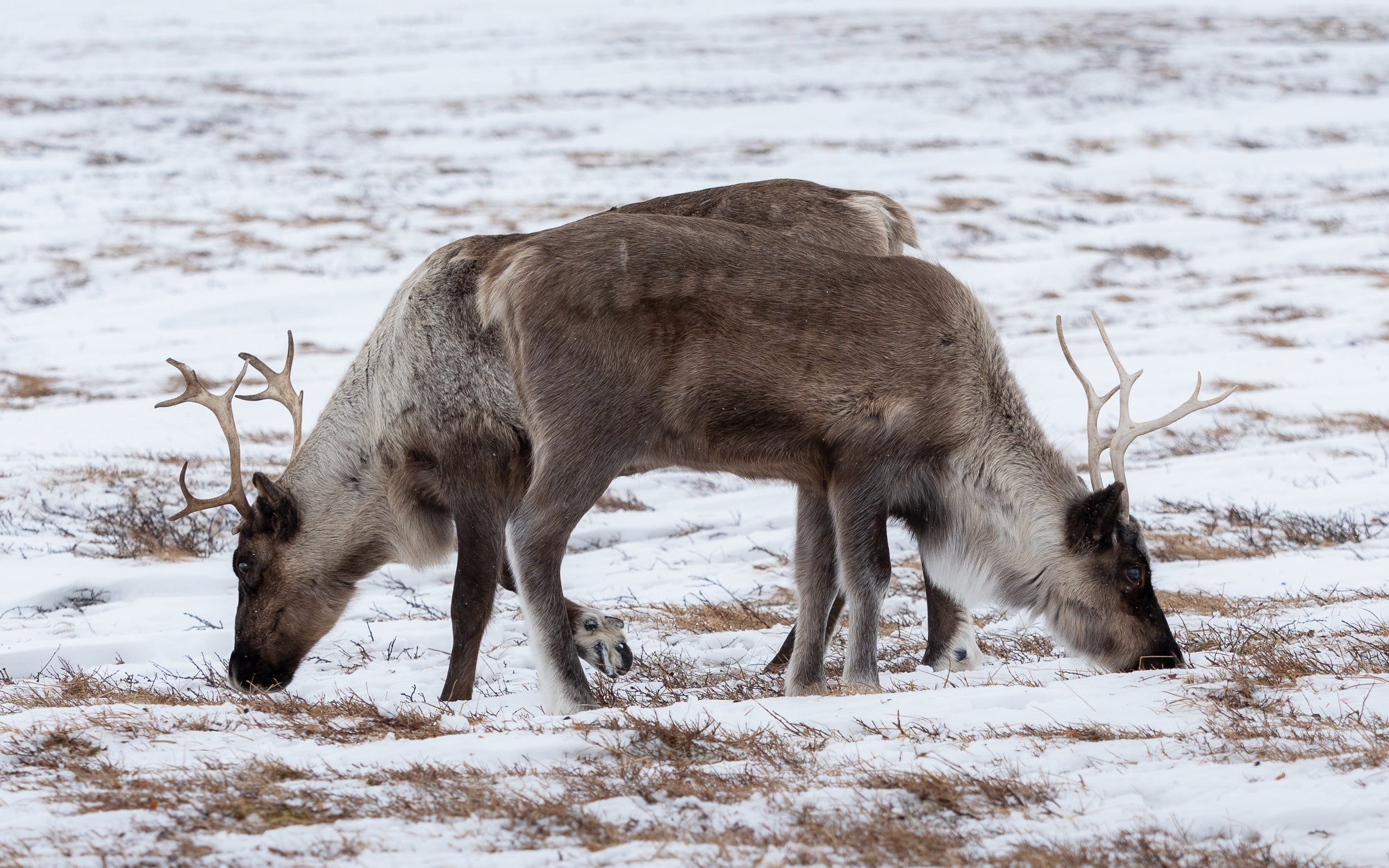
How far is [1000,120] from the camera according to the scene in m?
34.0

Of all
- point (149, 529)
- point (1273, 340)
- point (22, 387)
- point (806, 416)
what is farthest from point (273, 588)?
point (1273, 340)

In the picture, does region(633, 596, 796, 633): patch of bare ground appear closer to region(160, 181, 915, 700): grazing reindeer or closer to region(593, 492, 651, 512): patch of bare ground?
region(160, 181, 915, 700): grazing reindeer

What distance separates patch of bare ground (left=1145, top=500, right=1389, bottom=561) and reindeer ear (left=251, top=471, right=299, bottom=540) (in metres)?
5.11

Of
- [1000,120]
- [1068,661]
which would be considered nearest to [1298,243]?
[1000,120]

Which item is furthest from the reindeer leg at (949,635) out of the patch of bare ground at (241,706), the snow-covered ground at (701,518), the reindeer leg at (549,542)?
the patch of bare ground at (241,706)

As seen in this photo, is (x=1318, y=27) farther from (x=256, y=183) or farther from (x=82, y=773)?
(x=82, y=773)

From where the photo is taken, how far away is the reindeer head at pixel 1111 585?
548 cm

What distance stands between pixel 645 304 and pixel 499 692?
188 centimetres

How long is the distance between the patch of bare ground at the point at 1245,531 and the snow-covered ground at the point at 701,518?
0.05m

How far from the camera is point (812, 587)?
5.89 meters

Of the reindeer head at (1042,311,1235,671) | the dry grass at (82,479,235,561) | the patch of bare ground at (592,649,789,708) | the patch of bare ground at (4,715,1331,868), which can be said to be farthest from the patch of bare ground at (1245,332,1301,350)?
the patch of bare ground at (4,715,1331,868)

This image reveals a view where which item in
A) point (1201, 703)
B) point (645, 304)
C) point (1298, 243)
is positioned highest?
point (645, 304)

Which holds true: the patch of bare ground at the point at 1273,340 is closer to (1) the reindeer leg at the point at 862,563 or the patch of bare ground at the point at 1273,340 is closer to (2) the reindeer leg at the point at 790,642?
(2) the reindeer leg at the point at 790,642

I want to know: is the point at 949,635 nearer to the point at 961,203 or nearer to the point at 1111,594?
the point at 1111,594
